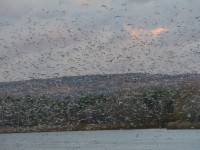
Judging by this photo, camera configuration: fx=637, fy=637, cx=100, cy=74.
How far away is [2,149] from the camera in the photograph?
190250 mm

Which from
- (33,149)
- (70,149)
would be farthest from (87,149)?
(33,149)

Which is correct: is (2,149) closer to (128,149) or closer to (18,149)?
(18,149)

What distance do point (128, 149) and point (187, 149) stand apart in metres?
16.5

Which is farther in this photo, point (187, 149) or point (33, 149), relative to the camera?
point (33, 149)

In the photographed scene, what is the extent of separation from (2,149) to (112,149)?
33.6 meters

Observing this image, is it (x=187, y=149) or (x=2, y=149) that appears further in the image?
(x=2, y=149)

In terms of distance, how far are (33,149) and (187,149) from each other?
154 feet

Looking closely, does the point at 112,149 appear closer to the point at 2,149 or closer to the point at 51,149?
the point at 51,149

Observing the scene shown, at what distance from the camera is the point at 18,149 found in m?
190

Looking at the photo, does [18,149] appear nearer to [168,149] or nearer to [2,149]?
[2,149]

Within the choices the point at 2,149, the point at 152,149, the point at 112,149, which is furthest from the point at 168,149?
the point at 2,149

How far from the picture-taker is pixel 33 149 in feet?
624

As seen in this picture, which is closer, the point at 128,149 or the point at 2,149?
the point at 128,149

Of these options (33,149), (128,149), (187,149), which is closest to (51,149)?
(33,149)
